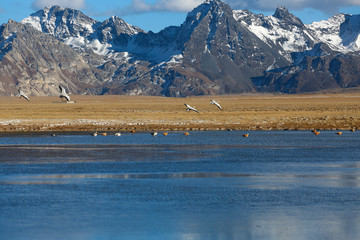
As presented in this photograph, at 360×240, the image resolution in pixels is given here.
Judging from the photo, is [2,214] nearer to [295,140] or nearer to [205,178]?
[205,178]

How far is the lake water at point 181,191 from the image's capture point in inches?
842

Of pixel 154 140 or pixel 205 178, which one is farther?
pixel 154 140

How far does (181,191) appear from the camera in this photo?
1110 inches

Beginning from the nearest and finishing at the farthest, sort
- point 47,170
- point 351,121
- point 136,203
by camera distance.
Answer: point 136,203
point 47,170
point 351,121

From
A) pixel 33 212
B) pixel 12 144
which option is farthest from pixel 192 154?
pixel 33 212

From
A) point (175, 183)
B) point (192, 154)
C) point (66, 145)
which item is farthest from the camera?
point (66, 145)

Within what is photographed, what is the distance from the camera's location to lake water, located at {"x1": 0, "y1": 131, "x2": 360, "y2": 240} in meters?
21.4

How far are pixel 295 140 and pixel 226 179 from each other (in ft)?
76.8

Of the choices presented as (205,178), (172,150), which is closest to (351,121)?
(172,150)

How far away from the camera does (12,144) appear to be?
51781 mm

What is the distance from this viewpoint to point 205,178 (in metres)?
32.2

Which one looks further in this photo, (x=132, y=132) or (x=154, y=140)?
(x=132, y=132)

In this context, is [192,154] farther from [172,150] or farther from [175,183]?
[175,183]

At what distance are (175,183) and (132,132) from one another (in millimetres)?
33859
